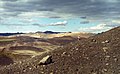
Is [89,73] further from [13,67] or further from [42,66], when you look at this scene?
[13,67]

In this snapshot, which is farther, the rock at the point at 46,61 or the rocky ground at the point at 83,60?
the rock at the point at 46,61

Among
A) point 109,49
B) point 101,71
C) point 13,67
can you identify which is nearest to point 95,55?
point 109,49

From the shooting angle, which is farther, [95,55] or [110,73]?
[95,55]

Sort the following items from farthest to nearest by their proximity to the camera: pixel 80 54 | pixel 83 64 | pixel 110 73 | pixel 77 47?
pixel 77 47
pixel 80 54
pixel 83 64
pixel 110 73

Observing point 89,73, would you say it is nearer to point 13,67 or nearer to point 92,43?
point 92,43

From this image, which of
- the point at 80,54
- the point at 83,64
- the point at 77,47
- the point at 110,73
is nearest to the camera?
the point at 110,73

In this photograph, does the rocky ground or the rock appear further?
the rock
